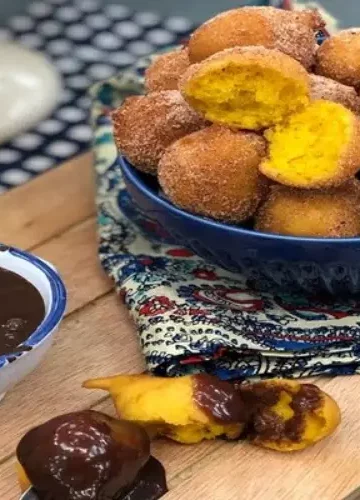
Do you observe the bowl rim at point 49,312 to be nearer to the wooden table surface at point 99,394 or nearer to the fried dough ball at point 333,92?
the wooden table surface at point 99,394

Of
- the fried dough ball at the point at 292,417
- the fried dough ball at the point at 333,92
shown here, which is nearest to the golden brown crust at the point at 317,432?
the fried dough ball at the point at 292,417

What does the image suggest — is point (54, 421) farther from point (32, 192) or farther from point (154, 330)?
point (32, 192)

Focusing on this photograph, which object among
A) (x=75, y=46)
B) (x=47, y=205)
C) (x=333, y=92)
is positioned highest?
(x=333, y=92)

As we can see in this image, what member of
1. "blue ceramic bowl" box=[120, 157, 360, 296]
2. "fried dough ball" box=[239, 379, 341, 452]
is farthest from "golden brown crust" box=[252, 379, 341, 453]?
"blue ceramic bowl" box=[120, 157, 360, 296]

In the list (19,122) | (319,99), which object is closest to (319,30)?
(319,99)

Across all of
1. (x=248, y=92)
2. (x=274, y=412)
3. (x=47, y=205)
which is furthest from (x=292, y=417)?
(x=47, y=205)

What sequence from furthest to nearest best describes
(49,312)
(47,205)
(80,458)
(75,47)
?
(75,47), (47,205), (49,312), (80,458)

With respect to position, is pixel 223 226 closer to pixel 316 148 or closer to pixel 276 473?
pixel 316 148
